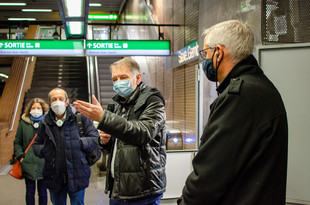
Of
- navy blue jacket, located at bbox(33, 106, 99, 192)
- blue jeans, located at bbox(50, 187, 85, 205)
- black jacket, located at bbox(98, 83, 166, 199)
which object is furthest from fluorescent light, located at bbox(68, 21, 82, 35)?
black jacket, located at bbox(98, 83, 166, 199)

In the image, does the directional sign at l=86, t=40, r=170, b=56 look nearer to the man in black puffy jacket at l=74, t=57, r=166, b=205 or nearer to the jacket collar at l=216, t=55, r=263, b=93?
the man in black puffy jacket at l=74, t=57, r=166, b=205

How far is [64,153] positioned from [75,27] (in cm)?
356

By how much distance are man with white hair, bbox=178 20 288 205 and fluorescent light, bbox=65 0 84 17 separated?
13.7 feet

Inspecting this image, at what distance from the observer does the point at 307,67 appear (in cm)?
305

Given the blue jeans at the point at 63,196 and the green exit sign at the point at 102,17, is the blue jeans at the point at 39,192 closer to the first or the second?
the blue jeans at the point at 63,196

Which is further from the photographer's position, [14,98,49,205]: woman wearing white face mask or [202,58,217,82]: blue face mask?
[14,98,49,205]: woman wearing white face mask

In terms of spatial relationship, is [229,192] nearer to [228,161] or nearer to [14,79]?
[228,161]

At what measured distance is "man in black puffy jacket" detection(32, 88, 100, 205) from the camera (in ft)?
10.6

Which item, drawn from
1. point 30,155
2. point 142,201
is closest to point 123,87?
point 142,201

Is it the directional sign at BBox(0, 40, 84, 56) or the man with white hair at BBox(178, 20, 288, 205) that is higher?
the directional sign at BBox(0, 40, 84, 56)

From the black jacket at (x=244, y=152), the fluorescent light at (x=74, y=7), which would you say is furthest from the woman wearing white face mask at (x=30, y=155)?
the black jacket at (x=244, y=152)

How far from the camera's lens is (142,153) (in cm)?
214

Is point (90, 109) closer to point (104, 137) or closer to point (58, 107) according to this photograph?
point (104, 137)

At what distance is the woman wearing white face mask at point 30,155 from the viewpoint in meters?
4.34
